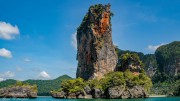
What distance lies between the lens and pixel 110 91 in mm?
84312

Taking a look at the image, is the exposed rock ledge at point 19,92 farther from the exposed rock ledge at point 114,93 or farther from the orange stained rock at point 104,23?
the orange stained rock at point 104,23

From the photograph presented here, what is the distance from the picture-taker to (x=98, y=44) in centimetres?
10062

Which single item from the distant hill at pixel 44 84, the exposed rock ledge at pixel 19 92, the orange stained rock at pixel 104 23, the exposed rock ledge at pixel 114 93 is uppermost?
the orange stained rock at pixel 104 23

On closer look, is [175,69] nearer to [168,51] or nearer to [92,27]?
[168,51]

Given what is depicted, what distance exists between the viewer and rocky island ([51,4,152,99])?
85.9 metres

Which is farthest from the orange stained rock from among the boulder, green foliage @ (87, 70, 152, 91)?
the boulder

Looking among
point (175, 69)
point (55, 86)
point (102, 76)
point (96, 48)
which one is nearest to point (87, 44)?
point (96, 48)

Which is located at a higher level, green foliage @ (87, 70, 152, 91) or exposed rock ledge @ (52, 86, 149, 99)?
green foliage @ (87, 70, 152, 91)

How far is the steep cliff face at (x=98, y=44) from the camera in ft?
329

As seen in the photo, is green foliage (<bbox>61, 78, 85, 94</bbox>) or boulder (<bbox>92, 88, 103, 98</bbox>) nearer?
boulder (<bbox>92, 88, 103, 98</bbox>)

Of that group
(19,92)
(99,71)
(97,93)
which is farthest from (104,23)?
(19,92)

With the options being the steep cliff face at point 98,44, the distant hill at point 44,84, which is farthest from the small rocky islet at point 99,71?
the distant hill at point 44,84

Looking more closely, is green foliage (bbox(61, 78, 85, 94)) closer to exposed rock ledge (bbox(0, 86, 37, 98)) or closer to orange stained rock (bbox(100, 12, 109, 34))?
exposed rock ledge (bbox(0, 86, 37, 98))

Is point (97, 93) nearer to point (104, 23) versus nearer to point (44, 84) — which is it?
point (104, 23)
